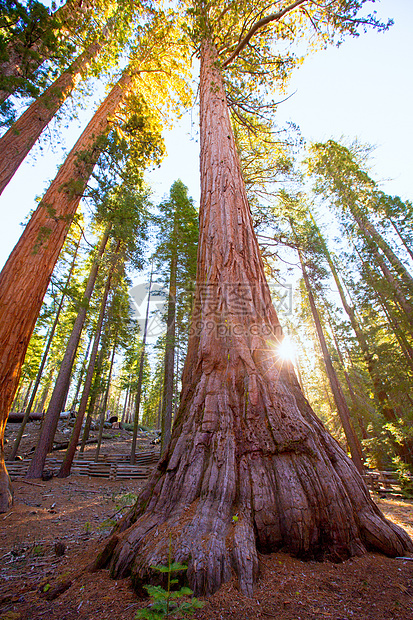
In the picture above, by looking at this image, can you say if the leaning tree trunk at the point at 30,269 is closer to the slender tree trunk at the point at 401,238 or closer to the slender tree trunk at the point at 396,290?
the slender tree trunk at the point at 396,290

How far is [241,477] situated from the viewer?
1.97 meters

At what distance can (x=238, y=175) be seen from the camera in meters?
4.09

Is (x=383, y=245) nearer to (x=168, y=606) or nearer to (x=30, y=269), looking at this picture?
(x=30, y=269)

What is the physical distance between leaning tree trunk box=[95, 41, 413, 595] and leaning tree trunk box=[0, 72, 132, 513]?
3276 mm

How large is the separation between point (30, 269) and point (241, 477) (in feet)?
15.8

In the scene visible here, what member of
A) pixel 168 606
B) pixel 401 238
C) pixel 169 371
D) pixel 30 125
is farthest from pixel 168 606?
pixel 401 238

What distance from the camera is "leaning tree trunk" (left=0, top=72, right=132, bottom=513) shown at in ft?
13.7

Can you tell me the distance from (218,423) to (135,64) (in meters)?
12.4

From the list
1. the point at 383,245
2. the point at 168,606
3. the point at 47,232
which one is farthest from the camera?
the point at 383,245

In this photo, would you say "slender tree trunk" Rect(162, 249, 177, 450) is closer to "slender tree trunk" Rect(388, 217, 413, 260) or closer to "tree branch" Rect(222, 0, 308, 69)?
"tree branch" Rect(222, 0, 308, 69)

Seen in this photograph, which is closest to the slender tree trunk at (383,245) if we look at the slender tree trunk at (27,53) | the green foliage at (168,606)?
the green foliage at (168,606)

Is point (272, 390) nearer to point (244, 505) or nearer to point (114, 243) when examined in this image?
point (244, 505)

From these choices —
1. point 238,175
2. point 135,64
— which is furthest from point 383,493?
point 135,64

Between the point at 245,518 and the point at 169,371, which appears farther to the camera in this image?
the point at 169,371
